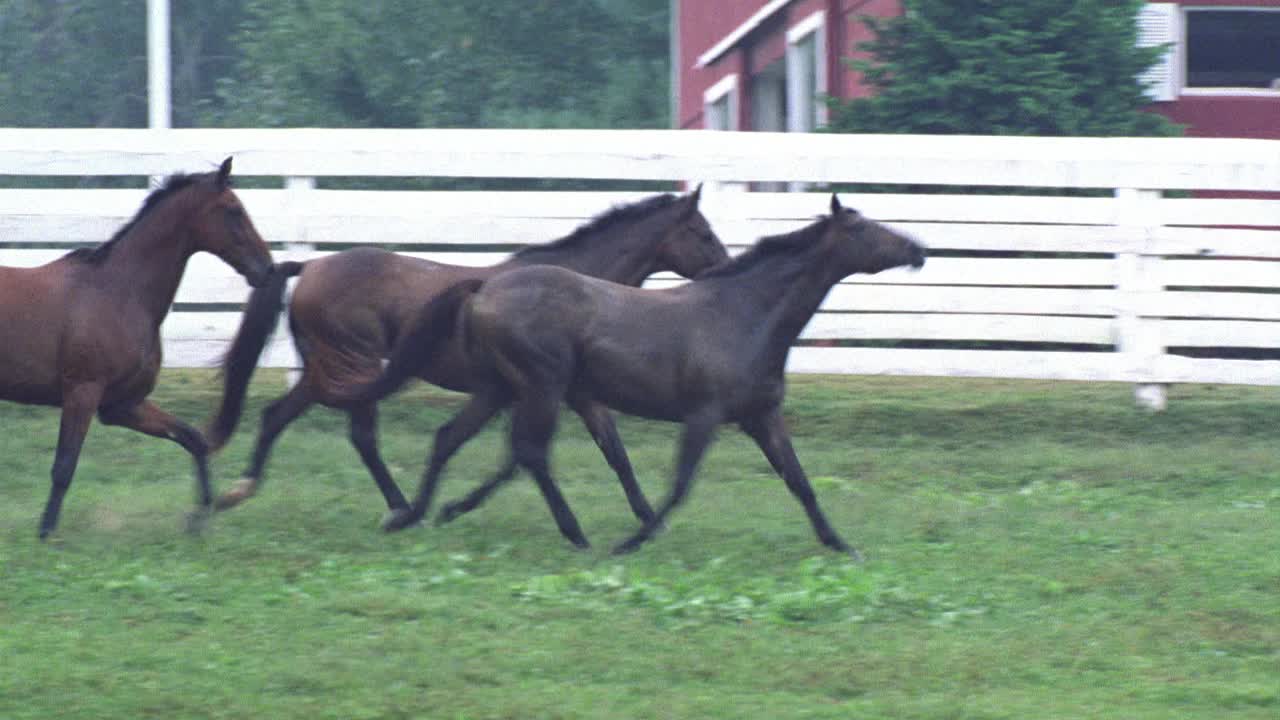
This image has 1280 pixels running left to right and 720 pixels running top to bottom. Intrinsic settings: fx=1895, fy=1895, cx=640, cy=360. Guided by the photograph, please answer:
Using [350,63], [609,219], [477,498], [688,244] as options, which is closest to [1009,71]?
[688,244]

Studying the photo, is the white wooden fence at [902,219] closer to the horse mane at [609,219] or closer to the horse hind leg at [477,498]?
the horse mane at [609,219]

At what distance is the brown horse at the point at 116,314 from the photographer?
8961mm

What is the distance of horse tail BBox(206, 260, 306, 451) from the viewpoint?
9.55 metres

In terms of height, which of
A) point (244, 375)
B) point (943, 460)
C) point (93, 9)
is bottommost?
point (943, 460)

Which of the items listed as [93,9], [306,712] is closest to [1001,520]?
[306,712]

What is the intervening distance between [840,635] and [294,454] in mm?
4758

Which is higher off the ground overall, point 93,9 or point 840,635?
point 93,9

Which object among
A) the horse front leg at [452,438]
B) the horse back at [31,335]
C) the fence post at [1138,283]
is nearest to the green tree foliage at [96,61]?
the fence post at [1138,283]

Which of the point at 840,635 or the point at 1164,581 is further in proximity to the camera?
the point at 1164,581

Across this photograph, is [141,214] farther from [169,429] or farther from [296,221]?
[296,221]

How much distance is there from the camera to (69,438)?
8969mm

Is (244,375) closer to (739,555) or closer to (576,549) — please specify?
(576,549)

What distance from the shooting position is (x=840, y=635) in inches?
286

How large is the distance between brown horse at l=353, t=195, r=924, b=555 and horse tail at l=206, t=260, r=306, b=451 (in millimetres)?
921
